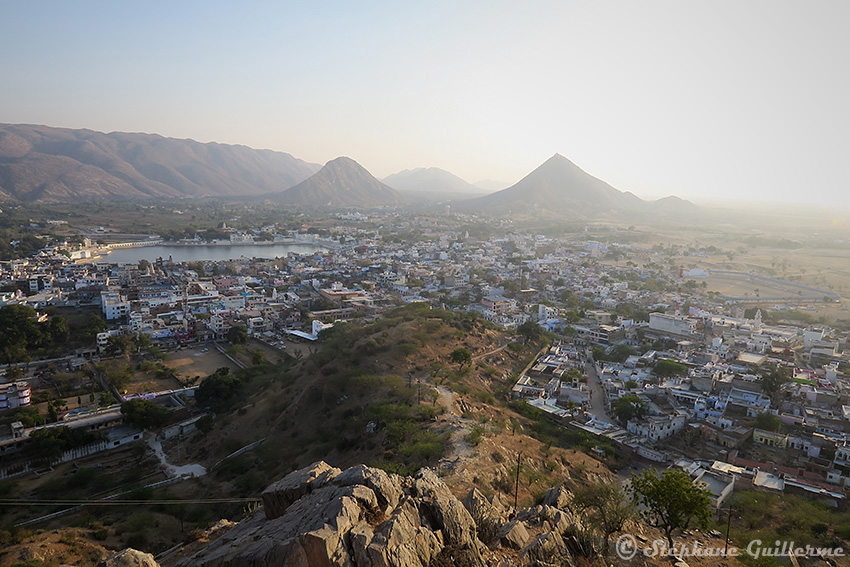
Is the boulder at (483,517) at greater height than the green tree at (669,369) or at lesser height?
greater

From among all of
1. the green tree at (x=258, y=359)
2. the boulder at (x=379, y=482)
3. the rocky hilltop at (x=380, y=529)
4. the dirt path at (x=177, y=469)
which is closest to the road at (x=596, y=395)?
the rocky hilltop at (x=380, y=529)

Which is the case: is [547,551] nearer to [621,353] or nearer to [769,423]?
[769,423]

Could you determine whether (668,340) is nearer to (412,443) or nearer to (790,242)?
(412,443)

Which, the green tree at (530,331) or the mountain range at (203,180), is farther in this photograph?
the mountain range at (203,180)

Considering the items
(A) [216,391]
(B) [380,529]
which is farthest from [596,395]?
(B) [380,529]

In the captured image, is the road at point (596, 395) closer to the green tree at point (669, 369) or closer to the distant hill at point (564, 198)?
the green tree at point (669, 369)

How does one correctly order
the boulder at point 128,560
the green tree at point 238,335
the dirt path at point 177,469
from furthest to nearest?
the green tree at point 238,335, the dirt path at point 177,469, the boulder at point 128,560

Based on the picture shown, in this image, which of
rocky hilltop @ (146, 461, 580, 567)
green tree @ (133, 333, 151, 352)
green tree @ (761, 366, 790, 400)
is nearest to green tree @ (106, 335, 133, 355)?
green tree @ (133, 333, 151, 352)

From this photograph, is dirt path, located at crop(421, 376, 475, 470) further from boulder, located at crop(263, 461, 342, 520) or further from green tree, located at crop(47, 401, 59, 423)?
green tree, located at crop(47, 401, 59, 423)

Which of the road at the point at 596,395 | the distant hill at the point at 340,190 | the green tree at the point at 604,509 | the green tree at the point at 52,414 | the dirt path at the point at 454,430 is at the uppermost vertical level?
the distant hill at the point at 340,190
